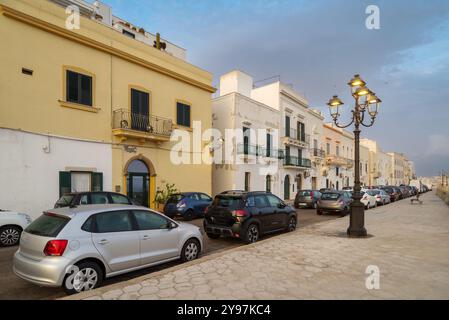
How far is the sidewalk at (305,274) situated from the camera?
4430mm

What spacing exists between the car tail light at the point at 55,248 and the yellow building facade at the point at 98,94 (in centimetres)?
811

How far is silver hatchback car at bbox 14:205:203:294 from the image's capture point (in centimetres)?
463

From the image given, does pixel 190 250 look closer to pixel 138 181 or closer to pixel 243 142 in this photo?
pixel 138 181

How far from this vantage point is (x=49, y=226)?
4988 mm

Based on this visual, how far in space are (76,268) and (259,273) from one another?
3.25 m

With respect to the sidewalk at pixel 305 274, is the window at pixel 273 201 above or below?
above

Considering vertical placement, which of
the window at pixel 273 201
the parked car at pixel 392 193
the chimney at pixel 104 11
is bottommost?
the parked car at pixel 392 193

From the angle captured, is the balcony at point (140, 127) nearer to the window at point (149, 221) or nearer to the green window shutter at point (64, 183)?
the green window shutter at point (64, 183)

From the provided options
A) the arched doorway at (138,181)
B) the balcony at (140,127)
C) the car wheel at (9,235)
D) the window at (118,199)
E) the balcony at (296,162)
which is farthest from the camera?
the balcony at (296,162)

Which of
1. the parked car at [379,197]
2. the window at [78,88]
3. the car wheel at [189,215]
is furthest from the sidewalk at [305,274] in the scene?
the parked car at [379,197]

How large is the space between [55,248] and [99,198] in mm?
5518

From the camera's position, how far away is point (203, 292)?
4.46m
